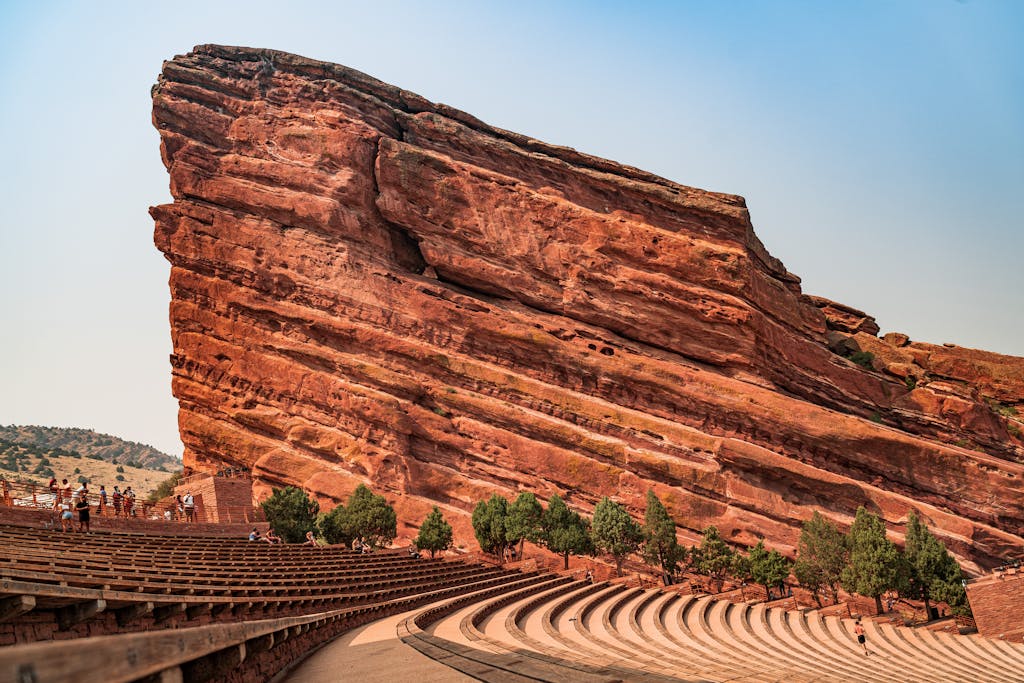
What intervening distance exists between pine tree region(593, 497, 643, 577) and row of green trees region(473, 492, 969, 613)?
57 millimetres

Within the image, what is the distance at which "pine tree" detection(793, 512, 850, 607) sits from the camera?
140 feet

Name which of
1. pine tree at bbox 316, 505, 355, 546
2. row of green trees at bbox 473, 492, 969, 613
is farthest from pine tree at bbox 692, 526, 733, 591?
pine tree at bbox 316, 505, 355, 546

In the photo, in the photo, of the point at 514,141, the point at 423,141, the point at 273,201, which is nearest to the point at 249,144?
the point at 273,201

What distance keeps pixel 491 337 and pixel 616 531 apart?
17708 millimetres

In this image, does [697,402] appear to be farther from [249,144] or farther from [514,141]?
[249,144]

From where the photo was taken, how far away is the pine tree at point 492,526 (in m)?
39.4

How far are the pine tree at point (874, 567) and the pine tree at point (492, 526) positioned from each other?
1915 cm

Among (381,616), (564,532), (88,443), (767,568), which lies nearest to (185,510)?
(381,616)

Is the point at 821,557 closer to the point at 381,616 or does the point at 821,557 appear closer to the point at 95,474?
the point at 381,616

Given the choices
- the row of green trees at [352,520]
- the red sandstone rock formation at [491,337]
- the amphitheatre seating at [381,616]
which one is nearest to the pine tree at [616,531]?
the red sandstone rock formation at [491,337]

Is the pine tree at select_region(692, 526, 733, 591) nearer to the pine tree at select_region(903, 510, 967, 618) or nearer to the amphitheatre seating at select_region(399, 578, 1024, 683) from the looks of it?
the amphitheatre seating at select_region(399, 578, 1024, 683)

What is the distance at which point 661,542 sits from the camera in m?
42.4

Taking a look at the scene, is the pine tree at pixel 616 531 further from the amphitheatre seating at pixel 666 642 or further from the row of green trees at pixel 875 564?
the row of green trees at pixel 875 564

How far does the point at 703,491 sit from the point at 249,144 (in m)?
40.4
